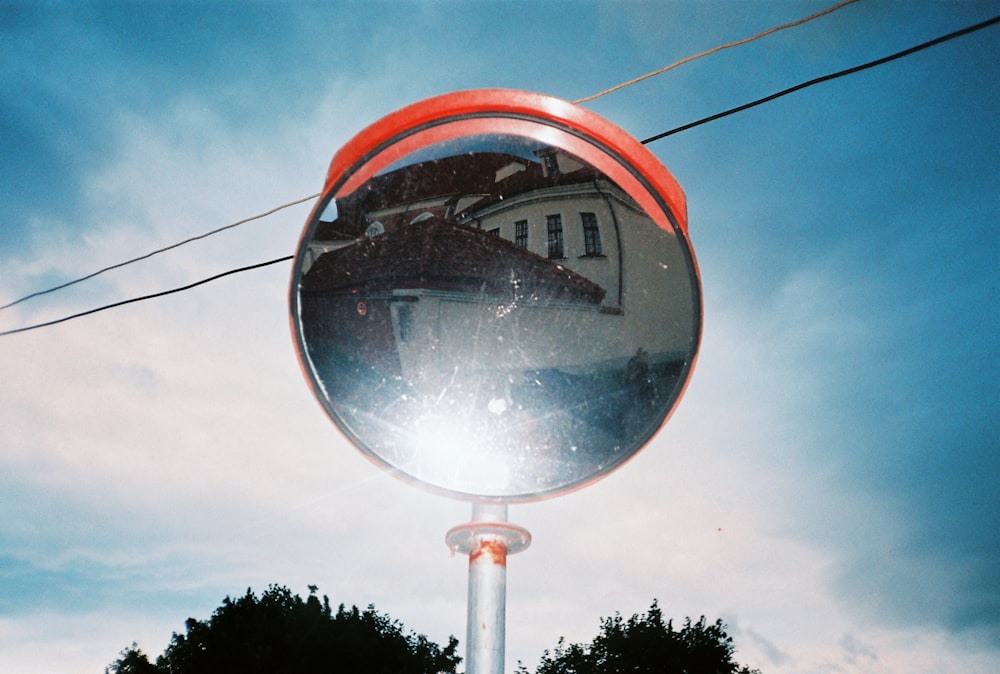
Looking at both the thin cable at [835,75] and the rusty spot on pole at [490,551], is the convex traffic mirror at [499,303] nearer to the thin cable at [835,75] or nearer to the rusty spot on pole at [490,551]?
the rusty spot on pole at [490,551]

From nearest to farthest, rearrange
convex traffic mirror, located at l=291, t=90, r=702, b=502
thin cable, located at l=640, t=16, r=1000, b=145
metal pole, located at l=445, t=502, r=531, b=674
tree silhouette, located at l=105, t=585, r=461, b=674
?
1. metal pole, located at l=445, t=502, r=531, b=674
2. convex traffic mirror, located at l=291, t=90, r=702, b=502
3. thin cable, located at l=640, t=16, r=1000, b=145
4. tree silhouette, located at l=105, t=585, r=461, b=674

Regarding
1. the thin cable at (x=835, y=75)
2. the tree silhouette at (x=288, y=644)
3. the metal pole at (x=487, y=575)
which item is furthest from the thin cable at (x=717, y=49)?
the tree silhouette at (x=288, y=644)

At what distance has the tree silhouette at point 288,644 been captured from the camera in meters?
30.8

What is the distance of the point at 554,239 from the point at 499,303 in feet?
0.61

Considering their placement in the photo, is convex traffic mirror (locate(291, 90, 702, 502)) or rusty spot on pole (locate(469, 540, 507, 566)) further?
convex traffic mirror (locate(291, 90, 702, 502))

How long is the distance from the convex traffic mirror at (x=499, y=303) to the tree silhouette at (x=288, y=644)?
32181mm

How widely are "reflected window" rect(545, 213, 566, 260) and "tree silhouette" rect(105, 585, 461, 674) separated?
32.4m

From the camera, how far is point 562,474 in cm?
131

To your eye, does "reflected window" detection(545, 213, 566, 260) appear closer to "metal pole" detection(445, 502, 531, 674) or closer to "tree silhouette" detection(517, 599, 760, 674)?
"metal pole" detection(445, 502, 531, 674)

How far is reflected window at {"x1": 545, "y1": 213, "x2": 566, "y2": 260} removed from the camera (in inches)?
52.6

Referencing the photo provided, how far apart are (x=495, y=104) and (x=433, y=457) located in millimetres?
A: 729

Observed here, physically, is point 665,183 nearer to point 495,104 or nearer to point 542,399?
point 495,104

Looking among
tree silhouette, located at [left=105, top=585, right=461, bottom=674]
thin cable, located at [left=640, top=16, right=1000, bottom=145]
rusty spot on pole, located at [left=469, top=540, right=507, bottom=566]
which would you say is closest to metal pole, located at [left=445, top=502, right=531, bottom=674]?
rusty spot on pole, located at [left=469, top=540, right=507, bottom=566]

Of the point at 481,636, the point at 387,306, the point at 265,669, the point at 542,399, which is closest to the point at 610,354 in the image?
the point at 542,399
